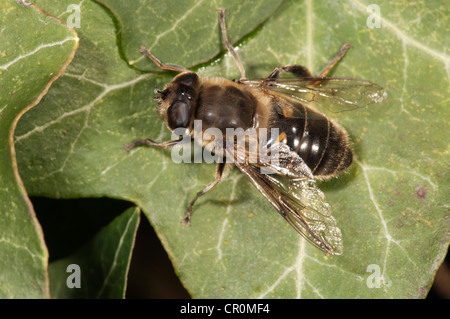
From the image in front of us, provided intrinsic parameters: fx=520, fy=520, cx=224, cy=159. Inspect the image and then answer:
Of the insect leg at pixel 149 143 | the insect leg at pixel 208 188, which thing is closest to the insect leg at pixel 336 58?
the insect leg at pixel 208 188

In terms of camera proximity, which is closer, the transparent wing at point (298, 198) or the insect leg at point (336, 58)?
the transparent wing at point (298, 198)

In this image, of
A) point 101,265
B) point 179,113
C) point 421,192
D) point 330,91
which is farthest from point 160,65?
point 421,192

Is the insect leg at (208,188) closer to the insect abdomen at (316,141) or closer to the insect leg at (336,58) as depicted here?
the insect abdomen at (316,141)

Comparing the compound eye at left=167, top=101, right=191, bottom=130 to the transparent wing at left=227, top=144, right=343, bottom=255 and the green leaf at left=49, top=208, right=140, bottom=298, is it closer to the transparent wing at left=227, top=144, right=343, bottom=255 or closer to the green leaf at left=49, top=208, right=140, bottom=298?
the transparent wing at left=227, top=144, right=343, bottom=255

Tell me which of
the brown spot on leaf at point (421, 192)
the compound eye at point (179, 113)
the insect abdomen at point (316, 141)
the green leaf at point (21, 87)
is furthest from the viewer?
the brown spot on leaf at point (421, 192)

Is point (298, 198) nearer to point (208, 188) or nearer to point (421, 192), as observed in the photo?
point (208, 188)

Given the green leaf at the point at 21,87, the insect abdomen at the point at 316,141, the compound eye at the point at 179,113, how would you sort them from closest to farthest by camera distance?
the green leaf at the point at 21,87, the compound eye at the point at 179,113, the insect abdomen at the point at 316,141

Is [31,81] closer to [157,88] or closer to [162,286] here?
[157,88]
